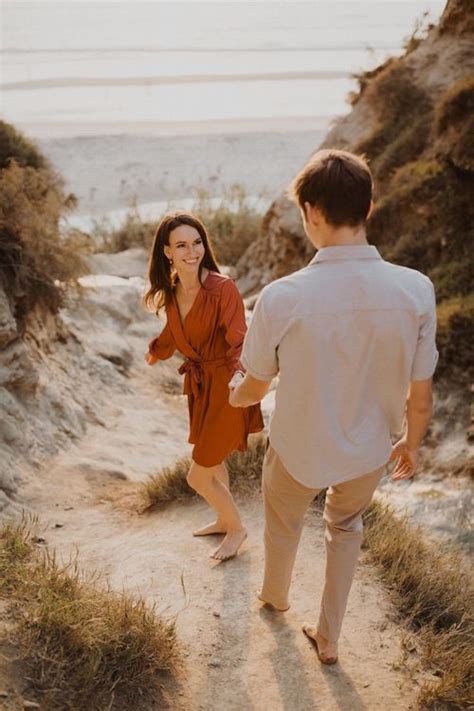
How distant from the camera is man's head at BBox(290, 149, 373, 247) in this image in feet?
8.00

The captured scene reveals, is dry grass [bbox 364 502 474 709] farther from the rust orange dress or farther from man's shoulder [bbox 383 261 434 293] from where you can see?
man's shoulder [bbox 383 261 434 293]

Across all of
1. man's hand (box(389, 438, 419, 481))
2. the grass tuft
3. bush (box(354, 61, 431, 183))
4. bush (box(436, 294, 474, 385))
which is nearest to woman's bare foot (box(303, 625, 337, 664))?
man's hand (box(389, 438, 419, 481))

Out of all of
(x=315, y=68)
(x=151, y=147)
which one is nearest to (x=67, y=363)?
(x=151, y=147)

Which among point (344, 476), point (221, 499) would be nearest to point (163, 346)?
point (221, 499)

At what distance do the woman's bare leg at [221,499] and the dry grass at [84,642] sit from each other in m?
0.81

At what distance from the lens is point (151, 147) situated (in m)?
19.4

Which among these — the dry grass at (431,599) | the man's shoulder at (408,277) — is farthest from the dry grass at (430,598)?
the man's shoulder at (408,277)

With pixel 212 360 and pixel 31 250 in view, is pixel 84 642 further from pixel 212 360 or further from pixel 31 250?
pixel 31 250

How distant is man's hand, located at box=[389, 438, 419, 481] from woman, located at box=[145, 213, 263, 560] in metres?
0.84

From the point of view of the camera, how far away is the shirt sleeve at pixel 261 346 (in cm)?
255

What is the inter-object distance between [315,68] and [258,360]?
1075 inches

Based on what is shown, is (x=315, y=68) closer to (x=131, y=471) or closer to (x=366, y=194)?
(x=131, y=471)

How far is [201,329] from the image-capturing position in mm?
3664

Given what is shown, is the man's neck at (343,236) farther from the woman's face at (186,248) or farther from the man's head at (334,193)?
the woman's face at (186,248)
